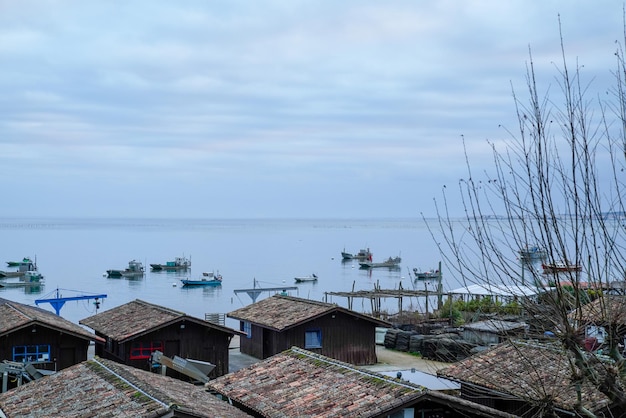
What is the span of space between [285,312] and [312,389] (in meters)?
21.2

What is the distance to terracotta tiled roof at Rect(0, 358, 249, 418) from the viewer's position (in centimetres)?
1812

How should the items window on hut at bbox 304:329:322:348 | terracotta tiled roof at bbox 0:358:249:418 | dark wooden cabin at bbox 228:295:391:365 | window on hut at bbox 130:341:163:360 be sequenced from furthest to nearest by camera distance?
1. window on hut at bbox 304:329:322:348
2. dark wooden cabin at bbox 228:295:391:365
3. window on hut at bbox 130:341:163:360
4. terracotta tiled roof at bbox 0:358:249:418

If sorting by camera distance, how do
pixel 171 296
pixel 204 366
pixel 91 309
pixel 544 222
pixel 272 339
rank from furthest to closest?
pixel 171 296, pixel 91 309, pixel 272 339, pixel 204 366, pixel 544 222

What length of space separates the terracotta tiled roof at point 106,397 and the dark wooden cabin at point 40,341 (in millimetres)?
9963

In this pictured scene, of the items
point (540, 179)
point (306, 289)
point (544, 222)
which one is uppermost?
point (540, 179)

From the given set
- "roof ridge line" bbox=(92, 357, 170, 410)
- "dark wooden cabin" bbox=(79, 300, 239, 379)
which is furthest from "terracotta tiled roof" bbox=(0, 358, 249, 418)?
"dark wooden cabin" bbox=(79, 300, 239, 379)

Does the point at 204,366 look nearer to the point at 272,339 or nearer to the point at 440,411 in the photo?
the point at 272,339

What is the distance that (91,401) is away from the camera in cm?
1947

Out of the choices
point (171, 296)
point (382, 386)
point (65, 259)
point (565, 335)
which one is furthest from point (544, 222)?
point (65, 259)

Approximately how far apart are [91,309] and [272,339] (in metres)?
53.8

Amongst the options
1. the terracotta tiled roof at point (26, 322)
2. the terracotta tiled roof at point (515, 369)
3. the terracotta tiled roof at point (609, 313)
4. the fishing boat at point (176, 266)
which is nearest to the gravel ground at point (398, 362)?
the terracotta tiled roof at point (515, 369)

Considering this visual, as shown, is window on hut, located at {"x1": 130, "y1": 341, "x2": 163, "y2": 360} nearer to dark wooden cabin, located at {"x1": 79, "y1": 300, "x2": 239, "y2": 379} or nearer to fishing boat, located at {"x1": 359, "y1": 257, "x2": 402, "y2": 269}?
dark wooden cabin, located at {"x1": 79, "y1": 300, "x2": 239, "y2": 379}

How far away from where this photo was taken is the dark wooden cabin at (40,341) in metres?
31.8

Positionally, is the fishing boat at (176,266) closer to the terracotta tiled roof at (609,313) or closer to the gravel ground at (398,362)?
the gravel ground at (398,362)
